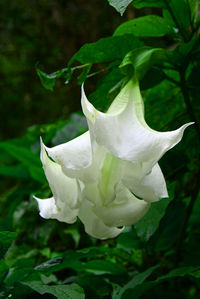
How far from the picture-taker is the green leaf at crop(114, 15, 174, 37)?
0.80 meters

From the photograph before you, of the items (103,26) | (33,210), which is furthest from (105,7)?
(33,210)

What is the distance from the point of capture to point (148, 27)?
32.1 inches

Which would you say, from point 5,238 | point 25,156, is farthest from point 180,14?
point 25,156

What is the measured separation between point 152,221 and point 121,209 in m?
0.19

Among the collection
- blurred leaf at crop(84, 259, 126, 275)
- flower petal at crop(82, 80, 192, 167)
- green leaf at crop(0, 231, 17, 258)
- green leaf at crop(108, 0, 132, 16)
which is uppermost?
green leaf at crop(108, 0, 132, 16)

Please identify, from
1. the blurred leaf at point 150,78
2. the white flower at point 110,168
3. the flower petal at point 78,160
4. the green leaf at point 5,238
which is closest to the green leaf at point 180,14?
the blurred leaf at point 150,78

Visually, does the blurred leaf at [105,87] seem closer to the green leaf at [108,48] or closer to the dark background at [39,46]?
the green leaf at [108,48]

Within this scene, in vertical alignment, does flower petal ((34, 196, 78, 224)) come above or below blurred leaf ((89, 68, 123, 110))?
below

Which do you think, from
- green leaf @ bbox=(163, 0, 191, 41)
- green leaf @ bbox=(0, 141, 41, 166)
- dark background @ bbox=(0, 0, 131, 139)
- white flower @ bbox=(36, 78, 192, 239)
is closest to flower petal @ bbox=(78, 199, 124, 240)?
white flower @ bbox=(36, 78, 192, 239)

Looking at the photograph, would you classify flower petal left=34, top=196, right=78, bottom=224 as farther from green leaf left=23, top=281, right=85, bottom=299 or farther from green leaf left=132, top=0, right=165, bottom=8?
green leaf left=132, top=0, right=165, bottom=8

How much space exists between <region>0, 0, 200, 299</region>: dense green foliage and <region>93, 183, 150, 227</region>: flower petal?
0.15 metres

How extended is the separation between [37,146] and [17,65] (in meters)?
2.99

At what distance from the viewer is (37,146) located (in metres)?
1.54

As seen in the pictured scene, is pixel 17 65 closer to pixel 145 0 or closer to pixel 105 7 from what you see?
pixel 105 7
